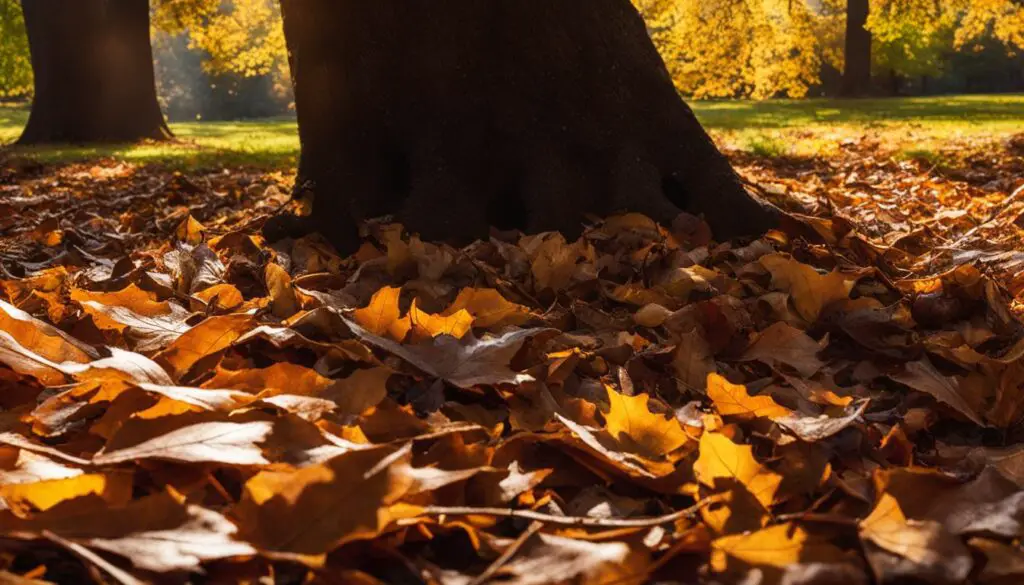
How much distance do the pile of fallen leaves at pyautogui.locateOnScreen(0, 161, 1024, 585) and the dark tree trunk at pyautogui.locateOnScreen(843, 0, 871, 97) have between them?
28065 mm

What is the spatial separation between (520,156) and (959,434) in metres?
1.96

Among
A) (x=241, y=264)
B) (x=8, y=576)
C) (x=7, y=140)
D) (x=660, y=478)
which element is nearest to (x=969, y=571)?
(x=660, y=478)

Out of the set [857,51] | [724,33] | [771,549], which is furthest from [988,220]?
[857,51]

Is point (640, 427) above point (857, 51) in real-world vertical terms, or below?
below

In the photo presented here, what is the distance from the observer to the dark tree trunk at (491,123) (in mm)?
3189

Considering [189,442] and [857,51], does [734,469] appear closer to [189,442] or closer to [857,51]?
[189,442]

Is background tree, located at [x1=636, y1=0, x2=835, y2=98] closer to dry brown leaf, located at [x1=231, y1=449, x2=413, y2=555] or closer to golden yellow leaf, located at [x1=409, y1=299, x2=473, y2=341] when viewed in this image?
A: golden yellow leaf, located at [x1=409, y1=299, x2=473, y2=341]

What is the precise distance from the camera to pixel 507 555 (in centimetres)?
106

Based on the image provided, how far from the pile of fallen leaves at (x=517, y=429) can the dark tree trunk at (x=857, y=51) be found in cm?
2806

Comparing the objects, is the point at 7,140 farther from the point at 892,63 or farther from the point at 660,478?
the point at 892,63

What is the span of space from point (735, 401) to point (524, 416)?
1.24 feet

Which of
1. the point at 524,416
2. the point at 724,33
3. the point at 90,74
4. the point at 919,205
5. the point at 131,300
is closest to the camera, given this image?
the point at 524,416

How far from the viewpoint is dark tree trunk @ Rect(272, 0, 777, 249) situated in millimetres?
3189

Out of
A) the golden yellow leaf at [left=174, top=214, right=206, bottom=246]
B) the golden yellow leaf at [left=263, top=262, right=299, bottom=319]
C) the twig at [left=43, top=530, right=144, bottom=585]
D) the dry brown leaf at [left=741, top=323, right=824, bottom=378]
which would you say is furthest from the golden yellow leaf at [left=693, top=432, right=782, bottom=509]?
the golden yellow leaf at [left=174, top=214, right=206, bottom=246]
